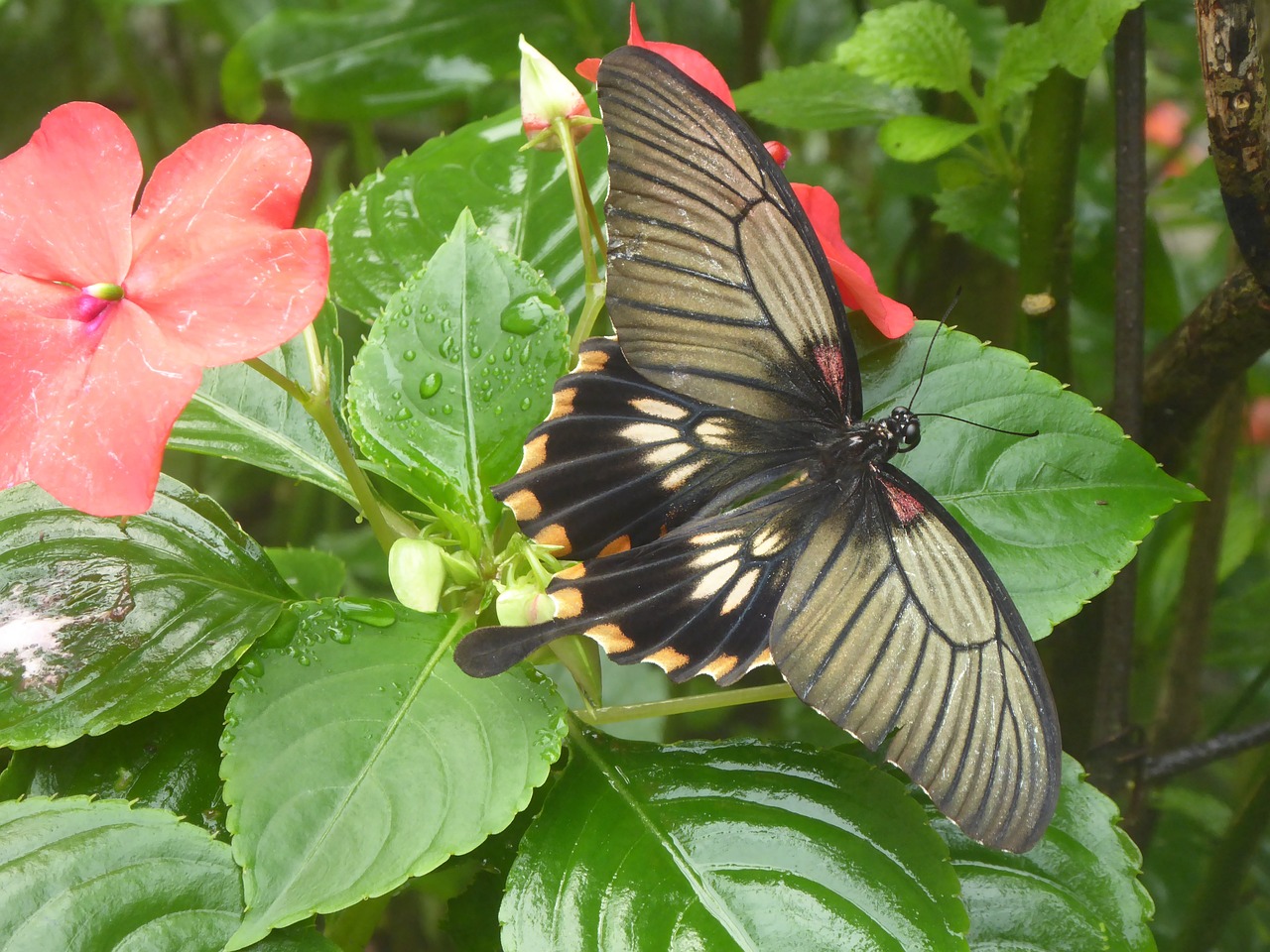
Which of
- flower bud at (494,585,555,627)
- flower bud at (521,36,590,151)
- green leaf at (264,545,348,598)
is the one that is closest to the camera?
flower bud at (494,585,555,627)

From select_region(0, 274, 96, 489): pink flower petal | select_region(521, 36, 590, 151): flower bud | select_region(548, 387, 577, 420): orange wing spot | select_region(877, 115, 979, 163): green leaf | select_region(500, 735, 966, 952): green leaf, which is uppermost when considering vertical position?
select_region(521, 36, 590, 151): flower bud

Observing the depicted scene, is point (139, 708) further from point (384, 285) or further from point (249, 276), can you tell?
point (384, 285)

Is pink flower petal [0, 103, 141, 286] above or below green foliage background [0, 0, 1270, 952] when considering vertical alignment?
above

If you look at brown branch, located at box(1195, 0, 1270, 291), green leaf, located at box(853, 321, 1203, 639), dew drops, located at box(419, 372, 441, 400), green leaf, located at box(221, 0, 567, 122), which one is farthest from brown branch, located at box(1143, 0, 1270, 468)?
green leaf, located at box(221, 0, 567, 122)

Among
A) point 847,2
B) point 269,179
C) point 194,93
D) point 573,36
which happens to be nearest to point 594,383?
point 269,179

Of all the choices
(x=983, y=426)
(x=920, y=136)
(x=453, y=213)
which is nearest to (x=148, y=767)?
(x=453, y=213)

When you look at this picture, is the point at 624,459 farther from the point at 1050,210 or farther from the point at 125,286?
the point at 1050,210

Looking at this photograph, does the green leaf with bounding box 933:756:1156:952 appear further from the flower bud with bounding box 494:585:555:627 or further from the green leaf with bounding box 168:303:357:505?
the green leaf with bounding box 168:303:357:505
